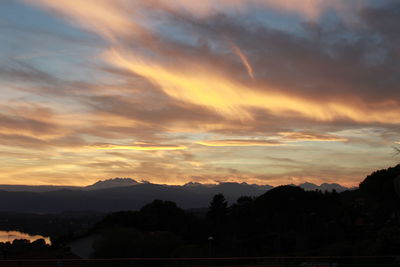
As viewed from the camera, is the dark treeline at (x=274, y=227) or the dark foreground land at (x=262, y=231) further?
the dark treeline at (x=274, y=227)

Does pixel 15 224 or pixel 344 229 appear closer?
pixel 344 229

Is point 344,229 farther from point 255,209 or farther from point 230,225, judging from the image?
point 230,225

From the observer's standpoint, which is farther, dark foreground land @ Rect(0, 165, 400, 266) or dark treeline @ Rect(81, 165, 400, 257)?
dark treeline @ Rect(81, 165, 400, 257)

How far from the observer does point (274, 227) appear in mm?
51594

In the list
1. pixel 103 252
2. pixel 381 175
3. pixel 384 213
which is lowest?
pixel 103 252

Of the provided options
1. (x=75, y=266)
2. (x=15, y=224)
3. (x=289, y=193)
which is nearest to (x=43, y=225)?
(x=15, y=224)

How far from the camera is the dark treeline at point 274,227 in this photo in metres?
33.1

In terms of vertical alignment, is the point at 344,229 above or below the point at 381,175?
below

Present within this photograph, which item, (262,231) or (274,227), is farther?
(274,227)

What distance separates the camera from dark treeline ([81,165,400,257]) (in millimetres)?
33094

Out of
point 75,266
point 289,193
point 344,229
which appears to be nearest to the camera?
point 75,266

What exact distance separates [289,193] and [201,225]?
11331 mm

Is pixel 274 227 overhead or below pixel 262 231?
overhead

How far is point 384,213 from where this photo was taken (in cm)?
4028
